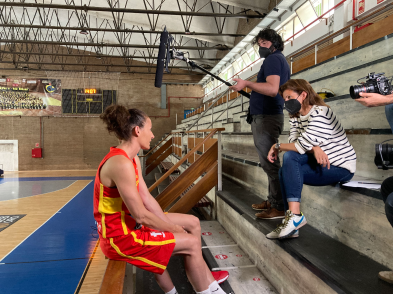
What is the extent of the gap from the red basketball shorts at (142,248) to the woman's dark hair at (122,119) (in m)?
0.52

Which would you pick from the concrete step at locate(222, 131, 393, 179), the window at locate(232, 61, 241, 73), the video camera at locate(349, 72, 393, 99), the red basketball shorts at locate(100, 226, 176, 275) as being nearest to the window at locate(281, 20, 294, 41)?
the window at locate(232, 61, 241, 73)

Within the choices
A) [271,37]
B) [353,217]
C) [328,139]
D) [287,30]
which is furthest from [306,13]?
[353,217]

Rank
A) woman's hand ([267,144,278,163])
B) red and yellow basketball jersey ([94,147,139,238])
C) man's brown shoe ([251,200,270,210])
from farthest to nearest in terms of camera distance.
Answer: man's brown shoe ([251,200,270,210]) → woman's hand ([267,144,278,163]) → red and yellow basketball jersey ([94,147,139,238])

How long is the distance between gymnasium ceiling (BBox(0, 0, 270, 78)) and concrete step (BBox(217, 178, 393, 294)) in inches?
279

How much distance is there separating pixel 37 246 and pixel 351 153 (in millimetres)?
3667

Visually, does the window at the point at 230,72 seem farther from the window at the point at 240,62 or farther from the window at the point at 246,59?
the window at the point at 246,59

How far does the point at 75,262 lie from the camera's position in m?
3.05

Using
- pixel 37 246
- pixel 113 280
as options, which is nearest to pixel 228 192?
pixel 113 280

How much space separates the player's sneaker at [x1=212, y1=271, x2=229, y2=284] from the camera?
158cm

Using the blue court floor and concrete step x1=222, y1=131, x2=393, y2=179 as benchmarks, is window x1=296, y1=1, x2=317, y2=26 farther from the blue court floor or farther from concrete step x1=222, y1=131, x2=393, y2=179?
the blue court floor

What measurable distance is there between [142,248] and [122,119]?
657 mm

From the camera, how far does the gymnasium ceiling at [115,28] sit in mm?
7772

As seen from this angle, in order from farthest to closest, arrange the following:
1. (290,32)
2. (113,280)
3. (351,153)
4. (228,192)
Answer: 1. (290,32)
2. (228,192)
3. (351,153)
4. (113,280)

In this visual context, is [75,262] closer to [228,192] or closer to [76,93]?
[228,192]
